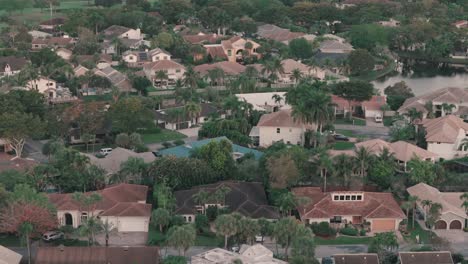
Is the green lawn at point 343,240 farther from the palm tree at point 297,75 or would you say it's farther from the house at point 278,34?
the house at point 278,34

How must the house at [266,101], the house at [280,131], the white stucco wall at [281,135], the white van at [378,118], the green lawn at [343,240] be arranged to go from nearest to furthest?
the green lawn at [343,240] < the house at [280,131] < the white stucco wall at [281,135] < the white van at [378,118] < the house at [266,101]

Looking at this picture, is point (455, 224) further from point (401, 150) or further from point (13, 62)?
point (13, 62)

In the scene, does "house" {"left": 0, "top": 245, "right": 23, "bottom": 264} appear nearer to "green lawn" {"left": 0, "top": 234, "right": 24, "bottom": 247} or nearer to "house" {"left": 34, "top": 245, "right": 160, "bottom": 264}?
"house" {"left": 34, "top": 245, "right": 160, "bottom": 264}

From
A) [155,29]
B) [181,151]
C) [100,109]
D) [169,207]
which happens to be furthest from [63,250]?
[155,29]

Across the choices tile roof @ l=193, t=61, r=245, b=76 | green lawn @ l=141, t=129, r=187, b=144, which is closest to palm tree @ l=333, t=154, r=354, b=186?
green lawn @ l=141, t=129, r=187, b=144

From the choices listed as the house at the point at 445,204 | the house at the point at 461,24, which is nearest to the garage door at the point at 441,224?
the house at the point at 445,204

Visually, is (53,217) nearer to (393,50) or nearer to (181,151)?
(181,151)

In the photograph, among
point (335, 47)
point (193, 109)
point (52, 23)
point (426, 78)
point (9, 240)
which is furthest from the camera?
point (52, 23)

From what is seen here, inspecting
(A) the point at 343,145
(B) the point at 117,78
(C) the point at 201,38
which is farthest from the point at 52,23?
(A) the point at 343,145
